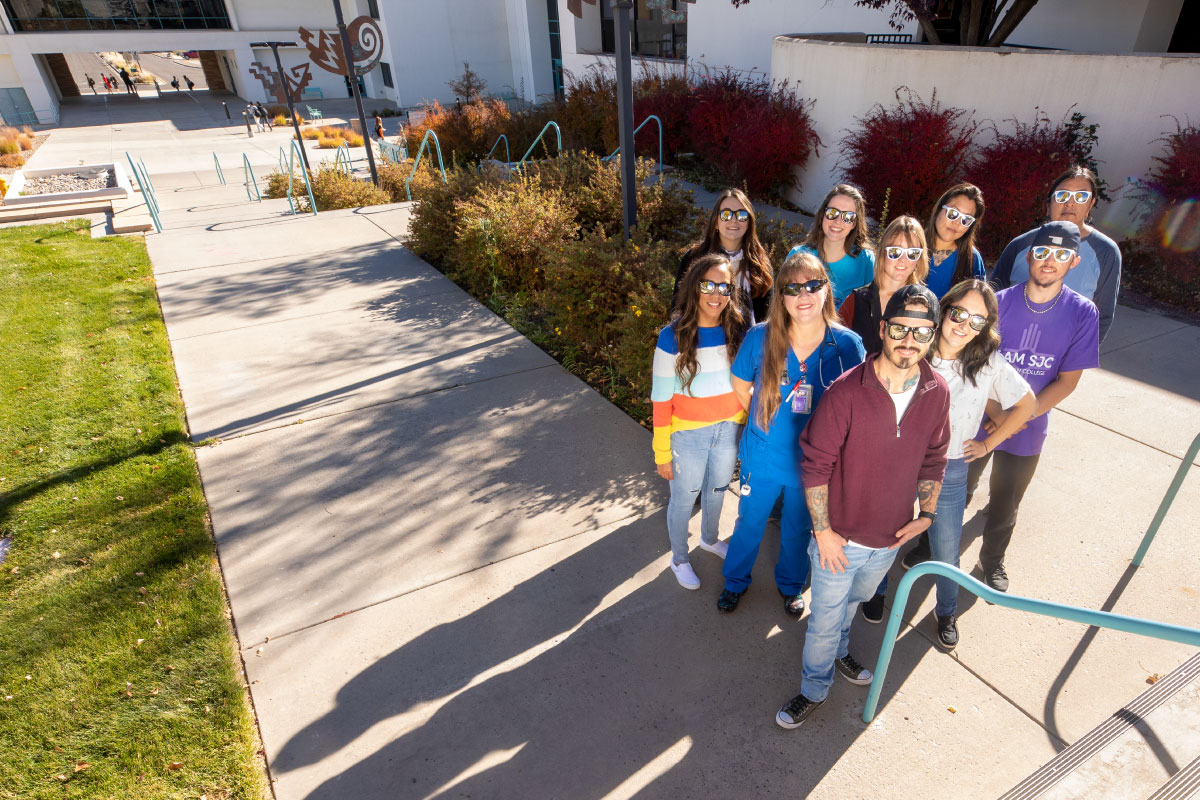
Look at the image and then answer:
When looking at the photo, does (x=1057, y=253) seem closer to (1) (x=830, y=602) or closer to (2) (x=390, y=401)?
(1) (x=830, y=602)

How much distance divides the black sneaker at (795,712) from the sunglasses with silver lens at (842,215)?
Answer: 2237 mm

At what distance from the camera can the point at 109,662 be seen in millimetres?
3068

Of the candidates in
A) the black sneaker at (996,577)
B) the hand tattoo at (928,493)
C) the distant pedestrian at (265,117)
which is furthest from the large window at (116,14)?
the black sneaker at (996,577)

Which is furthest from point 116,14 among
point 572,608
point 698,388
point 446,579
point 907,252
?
point 907,252

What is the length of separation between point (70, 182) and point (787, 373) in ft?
65.8

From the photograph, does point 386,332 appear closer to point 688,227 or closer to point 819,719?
point 688,227

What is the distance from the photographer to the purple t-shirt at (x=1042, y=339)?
2.79 meters

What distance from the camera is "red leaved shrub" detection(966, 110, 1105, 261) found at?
24.3 ft

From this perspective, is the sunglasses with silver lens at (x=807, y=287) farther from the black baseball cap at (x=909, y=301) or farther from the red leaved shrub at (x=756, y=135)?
the red leaved shrub at (x=756, y=135)

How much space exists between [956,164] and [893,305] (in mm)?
7499

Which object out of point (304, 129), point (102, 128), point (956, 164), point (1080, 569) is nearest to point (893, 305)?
point (1080, 569)

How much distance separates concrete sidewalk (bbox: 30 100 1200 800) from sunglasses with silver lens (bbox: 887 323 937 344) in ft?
4.34

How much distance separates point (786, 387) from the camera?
261 centimetres

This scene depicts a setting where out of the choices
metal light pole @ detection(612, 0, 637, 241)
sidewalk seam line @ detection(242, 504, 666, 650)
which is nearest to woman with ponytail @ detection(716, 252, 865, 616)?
sidewalk seam line @ detection(242, 504, 666, 650)
